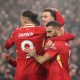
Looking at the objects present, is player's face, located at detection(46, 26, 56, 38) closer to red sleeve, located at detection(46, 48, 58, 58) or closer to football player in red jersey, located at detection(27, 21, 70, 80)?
football player in red jersey, located at detection(27, 21, 70, 80)

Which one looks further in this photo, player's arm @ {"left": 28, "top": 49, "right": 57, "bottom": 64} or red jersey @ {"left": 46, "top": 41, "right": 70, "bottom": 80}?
red jersey @ {"left": 46, "top": 41, "right": 70, "bottom": 80}

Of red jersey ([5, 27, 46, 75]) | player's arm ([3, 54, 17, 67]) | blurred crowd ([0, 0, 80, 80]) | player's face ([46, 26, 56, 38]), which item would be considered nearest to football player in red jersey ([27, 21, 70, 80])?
player's face ([46, 26, 56, 38])

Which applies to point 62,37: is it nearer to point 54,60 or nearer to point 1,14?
point 54,60

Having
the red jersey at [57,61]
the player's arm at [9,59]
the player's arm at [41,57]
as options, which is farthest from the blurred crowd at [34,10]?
the player's arm at [41,57]

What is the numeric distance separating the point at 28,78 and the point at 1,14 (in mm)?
7585

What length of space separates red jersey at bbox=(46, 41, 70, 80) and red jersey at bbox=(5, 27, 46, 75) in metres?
0.16

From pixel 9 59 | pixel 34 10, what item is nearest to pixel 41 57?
pixel 9 59

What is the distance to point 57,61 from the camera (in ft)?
15.7

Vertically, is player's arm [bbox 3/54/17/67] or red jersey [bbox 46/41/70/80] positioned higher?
red jersey [bbox 46/41/70/80]

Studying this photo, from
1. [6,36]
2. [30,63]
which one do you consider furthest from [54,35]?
[6,36]

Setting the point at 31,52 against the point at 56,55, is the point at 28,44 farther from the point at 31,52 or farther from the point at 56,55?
the point at 56,55

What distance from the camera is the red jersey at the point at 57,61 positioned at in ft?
15.6

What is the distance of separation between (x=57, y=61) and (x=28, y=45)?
0.38m

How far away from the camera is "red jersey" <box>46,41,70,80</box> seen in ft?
15.6
